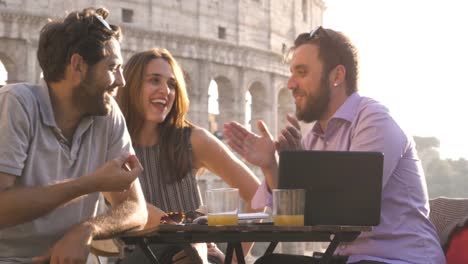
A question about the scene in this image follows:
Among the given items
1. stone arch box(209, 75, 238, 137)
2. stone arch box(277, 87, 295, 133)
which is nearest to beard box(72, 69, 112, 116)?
stone arch box(209, 75, 238, 137)

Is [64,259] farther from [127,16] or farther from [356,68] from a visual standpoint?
[127,16]

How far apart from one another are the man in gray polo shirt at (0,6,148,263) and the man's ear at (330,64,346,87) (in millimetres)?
1058

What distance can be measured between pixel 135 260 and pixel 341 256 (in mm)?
849

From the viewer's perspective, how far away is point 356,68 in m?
4.22

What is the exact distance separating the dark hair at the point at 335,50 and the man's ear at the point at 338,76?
0.05 ft

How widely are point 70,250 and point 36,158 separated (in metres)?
0.41

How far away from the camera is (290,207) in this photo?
10.9 feet

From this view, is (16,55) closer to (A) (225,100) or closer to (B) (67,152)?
(A) (225,100)

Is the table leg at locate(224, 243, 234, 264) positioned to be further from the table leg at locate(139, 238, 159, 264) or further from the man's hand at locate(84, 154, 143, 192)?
the man's hand at locate(84, 154, 143, 192)

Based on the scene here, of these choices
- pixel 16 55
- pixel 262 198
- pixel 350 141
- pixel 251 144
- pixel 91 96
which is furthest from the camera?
pixel 16 55

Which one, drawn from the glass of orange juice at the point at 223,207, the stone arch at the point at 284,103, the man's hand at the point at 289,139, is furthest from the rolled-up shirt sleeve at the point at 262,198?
the stone arch at the point at 284,103

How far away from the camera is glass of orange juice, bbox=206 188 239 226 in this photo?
3.34 m

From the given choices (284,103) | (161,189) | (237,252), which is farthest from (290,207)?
(284,103)

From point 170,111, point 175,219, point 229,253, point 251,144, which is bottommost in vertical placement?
point 229,253
